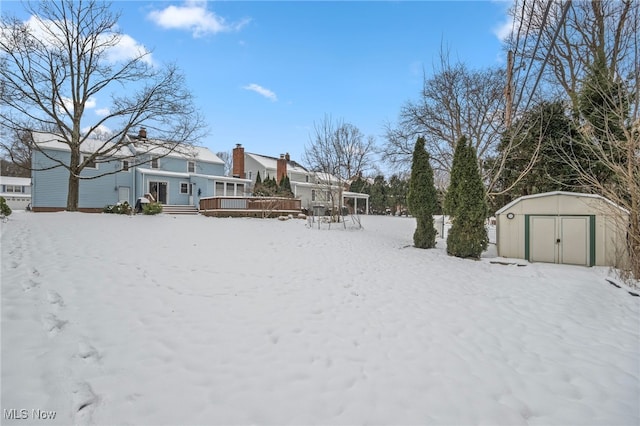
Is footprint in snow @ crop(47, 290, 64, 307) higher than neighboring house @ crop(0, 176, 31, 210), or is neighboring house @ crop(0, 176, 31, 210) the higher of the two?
neighboring house @ crop(0, 176, 31, 210)

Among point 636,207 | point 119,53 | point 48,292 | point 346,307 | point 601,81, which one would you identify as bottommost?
point 346,307

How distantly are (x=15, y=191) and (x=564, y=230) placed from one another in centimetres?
5339

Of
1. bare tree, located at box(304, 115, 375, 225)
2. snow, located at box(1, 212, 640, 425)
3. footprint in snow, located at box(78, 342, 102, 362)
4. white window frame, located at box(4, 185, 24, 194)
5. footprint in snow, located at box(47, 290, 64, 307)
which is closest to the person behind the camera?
snow, located at box(1, 212, 640, 425)

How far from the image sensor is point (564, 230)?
25.9ft

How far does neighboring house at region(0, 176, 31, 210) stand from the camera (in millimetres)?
31173

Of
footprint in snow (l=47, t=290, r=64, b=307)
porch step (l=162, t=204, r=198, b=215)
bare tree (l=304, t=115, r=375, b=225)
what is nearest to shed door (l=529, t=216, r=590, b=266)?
bare tree (l=304, t=115, r=375, b=225)

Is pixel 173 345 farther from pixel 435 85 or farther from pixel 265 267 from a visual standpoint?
pixel 435 85

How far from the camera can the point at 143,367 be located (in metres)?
2.67

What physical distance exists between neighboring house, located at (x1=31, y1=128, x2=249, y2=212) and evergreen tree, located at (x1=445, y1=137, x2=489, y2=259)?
13.1 meters

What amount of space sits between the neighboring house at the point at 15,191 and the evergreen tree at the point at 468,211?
1600 inches

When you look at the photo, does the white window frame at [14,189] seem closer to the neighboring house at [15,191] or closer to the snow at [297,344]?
the neighboring house at [15,191]

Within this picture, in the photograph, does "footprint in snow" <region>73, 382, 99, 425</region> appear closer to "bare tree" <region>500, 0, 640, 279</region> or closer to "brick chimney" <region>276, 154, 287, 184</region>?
"bare tree" <region>500, 0, 640, 279</region>

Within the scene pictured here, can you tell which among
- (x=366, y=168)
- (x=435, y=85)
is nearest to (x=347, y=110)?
(x=435, y=85)

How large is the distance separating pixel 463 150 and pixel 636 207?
13.4 ft
